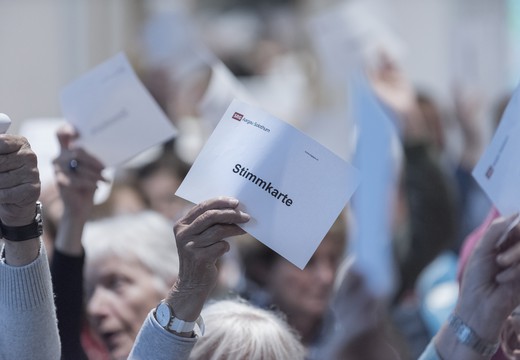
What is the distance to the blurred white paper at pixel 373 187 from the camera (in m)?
3.50

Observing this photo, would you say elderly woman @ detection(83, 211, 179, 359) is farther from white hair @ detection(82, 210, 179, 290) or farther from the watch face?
the watch face

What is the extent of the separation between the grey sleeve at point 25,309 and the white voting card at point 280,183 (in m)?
0.30

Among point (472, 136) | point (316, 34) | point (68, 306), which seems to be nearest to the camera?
point (68, 306)

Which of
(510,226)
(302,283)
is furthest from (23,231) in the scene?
(302,283)

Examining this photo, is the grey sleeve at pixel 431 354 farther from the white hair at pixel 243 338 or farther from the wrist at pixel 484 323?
the white hair at pixel 243 338

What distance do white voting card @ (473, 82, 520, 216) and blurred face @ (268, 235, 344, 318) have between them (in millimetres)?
1299

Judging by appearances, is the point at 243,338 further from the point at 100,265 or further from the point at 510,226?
the point at 100,265

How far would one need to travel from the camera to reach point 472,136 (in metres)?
6.34

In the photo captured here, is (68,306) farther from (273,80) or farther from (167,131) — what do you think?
(273,80)

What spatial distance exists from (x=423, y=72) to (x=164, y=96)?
17.0ft

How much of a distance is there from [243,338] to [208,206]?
1.33 feet

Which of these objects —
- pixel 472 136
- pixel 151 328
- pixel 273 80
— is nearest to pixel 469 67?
pixel 472 136

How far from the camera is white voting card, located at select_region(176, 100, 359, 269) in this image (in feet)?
7.13

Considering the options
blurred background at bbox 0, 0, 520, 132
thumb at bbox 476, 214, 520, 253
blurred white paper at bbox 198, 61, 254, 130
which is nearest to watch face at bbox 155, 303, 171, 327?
thumb at bbox 476, 214, 520, 253
